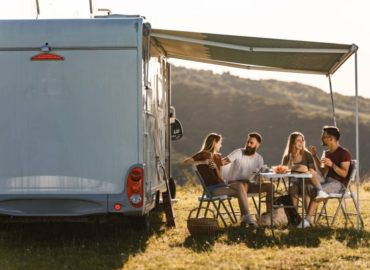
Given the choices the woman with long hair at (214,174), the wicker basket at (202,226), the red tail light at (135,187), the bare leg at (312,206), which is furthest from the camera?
the woman with long hair at (214,174)

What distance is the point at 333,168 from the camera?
27.7 ft

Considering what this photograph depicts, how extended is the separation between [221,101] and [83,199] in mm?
64916

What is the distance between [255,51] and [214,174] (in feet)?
6.41

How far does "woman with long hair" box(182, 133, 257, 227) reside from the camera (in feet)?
27.8

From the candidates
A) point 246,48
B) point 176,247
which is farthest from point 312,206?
point 246,48

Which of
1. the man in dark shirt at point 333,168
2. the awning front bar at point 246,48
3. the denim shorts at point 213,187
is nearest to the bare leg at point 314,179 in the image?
the man in dark shirt at point 333,168

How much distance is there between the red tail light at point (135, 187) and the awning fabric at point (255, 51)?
1.56 metres

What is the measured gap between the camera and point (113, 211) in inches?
268

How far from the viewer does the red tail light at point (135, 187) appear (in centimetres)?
679

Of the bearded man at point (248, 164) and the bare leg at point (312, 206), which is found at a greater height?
the bearded man at point (248, 164)

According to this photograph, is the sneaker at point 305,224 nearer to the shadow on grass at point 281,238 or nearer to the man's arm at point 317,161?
the shadow on grass at point 281,238

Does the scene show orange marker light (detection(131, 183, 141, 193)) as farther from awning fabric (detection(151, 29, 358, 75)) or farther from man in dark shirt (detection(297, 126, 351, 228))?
man in dark shirt (detection(297, 126, 351, 228))

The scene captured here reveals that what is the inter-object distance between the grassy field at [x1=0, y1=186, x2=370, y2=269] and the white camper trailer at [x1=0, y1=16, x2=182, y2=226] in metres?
0.49

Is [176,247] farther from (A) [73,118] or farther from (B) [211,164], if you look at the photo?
(A) [73,118]
